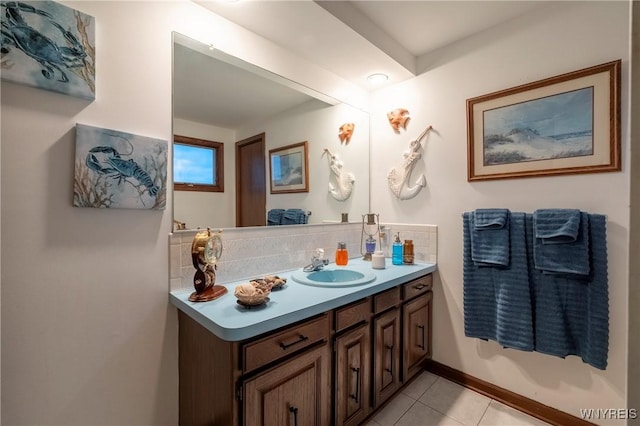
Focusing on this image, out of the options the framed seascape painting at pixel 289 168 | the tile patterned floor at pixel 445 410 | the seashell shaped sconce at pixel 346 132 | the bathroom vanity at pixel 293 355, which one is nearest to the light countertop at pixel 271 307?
the bathroom vanity at pixel 293 355

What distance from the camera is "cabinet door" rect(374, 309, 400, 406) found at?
154 centimetres

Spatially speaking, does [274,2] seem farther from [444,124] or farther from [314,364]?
[314,364]

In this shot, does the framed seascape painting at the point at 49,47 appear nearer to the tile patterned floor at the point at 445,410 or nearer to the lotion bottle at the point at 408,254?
the lotion bottle at the point at 408,254

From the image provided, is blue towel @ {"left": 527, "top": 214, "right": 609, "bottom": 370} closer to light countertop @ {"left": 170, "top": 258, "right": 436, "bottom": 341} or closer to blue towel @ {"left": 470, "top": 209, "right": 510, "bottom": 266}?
blue towel @ {"left": 470, "top": 209, "right": 510, "bottom": 266}

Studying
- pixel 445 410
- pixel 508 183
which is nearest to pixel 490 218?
pixel 508 183

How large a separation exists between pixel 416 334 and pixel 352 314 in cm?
75

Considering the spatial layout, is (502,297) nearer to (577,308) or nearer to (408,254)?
(577,308)

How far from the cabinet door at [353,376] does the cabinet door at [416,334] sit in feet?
1.25

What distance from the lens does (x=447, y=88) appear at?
1.91m

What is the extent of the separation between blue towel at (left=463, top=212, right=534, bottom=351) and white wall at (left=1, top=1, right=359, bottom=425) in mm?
1686

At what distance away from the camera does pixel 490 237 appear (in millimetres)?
1649

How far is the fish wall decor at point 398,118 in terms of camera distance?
2.11 meters

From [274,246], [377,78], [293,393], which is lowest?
[293,393]

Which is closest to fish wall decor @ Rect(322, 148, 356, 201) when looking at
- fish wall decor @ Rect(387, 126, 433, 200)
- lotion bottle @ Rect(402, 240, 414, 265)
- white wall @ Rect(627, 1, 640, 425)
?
fish wall decor @ Rect(387, 126, 433, 200)
